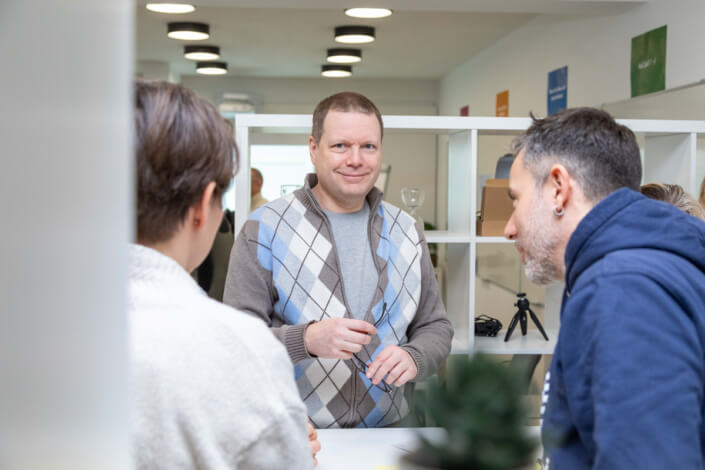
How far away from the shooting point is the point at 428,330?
2.01 meters

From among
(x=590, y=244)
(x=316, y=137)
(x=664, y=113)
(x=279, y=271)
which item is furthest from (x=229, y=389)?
(x=664, y=113)

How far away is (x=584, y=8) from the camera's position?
12.2 feet

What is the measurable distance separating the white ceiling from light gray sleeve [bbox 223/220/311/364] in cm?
201

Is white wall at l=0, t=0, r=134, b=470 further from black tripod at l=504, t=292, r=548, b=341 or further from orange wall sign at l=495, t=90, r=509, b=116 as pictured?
orange wall sign at l=495, t=90, r=509, b=116

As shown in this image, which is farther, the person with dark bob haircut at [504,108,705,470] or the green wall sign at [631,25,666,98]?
the green wall sign at [631,25,666,98]

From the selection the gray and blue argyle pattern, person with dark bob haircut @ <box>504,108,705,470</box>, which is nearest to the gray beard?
person with dark bob haircut @ <box>504,108,705,470</box>

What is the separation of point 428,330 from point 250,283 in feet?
1.79

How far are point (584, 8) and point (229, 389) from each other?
3583mm

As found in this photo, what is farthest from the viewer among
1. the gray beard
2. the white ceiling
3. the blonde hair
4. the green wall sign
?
the white ceiling

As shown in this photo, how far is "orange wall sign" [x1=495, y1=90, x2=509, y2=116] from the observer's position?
20.3 ft

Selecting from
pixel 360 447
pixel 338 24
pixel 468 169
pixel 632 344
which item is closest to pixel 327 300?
pixel 360 447

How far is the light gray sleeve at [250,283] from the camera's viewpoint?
73.4 inches

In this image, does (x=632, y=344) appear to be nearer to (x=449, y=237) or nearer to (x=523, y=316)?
(x=449, y=237)

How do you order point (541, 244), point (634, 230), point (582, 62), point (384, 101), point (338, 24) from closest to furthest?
point (634, 230)
point (541, 244)
point (582, 62)
point (338, 24)
point (384, 101)
